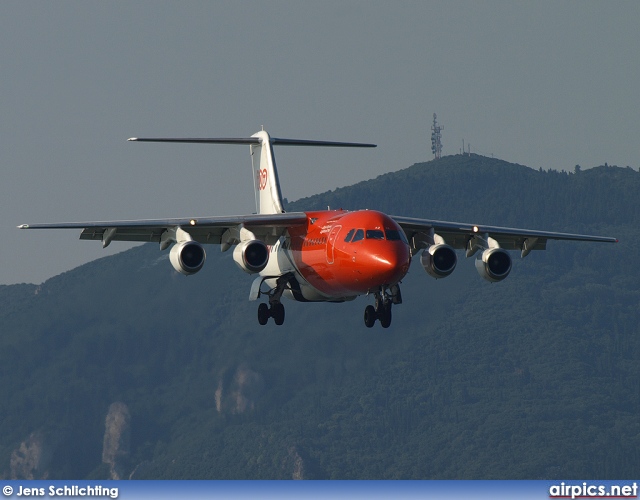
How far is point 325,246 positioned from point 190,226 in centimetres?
453

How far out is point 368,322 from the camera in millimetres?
38469

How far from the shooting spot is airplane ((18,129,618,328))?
34.4 m

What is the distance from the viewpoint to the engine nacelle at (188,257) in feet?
122

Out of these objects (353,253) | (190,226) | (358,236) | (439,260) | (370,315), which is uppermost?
(190,226)

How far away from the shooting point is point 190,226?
38.5 m

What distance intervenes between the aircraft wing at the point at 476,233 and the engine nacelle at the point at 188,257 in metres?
5.58

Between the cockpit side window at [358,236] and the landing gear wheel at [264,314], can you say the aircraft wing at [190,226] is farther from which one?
the cockpit side window at [358,236]

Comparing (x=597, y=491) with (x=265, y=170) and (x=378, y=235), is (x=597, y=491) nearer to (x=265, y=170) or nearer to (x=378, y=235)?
(x=378, y=235)

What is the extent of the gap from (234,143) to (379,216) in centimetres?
1089

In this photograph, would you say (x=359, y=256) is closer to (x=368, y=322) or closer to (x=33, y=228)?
(x=368, y=322)

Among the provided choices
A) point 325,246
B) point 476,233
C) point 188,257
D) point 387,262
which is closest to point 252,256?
point 188,257

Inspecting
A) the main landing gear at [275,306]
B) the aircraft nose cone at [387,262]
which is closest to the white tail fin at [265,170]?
the main landing gear at [275,306]

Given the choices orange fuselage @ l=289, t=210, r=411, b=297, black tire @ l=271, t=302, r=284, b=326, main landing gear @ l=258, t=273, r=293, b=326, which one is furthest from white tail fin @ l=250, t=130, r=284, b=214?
Result: orange fuselage @ l=289, t=210, r=411, b=297

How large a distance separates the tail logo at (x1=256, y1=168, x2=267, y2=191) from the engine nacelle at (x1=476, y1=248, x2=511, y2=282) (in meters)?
9.94
